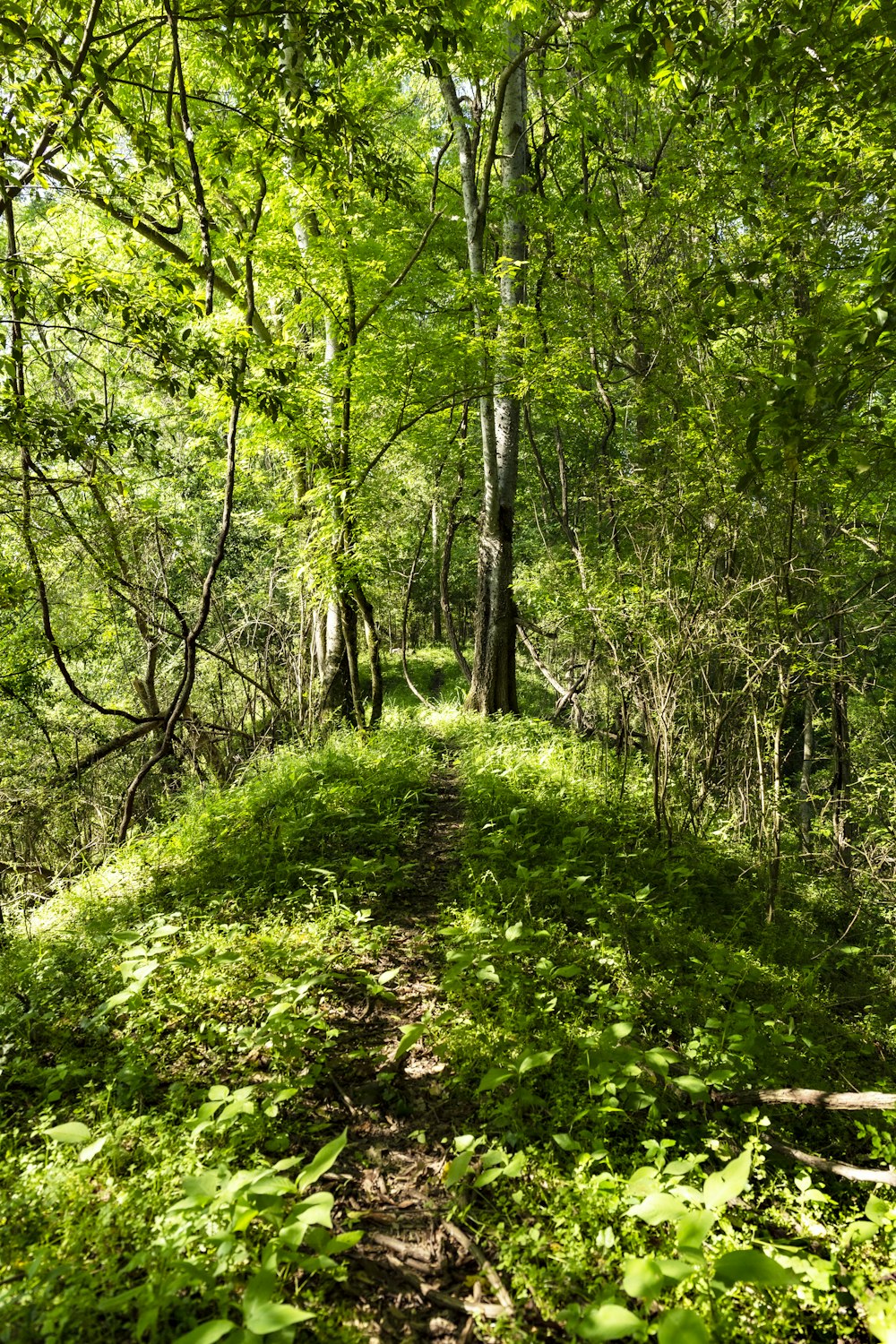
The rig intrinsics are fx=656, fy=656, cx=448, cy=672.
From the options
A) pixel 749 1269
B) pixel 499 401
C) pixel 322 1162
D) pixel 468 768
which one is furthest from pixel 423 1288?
pixel 499 401

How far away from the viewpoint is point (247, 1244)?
1968 millimetres

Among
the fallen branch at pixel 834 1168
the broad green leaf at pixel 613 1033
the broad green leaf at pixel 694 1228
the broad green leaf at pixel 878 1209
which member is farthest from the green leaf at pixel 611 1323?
the fallen branch at pixel 834 1168

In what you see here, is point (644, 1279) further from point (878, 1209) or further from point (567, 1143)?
point (878, 1209)

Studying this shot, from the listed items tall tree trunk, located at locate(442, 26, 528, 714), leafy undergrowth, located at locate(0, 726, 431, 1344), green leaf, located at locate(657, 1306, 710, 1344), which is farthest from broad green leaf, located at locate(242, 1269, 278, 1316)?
tall tree trunk, located at locate(442, 26, 528, 714)

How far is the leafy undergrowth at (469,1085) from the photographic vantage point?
1836mm

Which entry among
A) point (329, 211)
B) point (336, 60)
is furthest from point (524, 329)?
point (336, 60)

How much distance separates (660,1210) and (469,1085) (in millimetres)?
1245

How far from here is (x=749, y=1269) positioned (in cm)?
158

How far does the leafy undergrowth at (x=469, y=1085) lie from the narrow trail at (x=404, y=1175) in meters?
0.05

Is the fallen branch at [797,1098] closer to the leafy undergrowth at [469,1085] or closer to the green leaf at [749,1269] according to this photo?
the leafy undergrowth at [469,1085]

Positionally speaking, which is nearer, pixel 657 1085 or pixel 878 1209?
pixel 878 1209

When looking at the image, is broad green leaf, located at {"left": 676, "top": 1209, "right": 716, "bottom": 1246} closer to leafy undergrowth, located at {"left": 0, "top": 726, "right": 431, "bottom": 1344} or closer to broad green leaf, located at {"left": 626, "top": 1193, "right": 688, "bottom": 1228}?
broad green leaf, located at {"left": 626, "top": 1193, "right": 688, "bottom": 1228}

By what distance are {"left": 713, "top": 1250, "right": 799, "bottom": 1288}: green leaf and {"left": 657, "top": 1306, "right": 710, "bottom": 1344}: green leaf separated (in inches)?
4.2

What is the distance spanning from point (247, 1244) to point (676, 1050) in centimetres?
208
